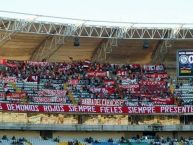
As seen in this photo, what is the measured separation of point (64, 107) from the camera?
48.1 m

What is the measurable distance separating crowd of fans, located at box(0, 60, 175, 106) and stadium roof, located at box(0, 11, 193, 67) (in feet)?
4.01

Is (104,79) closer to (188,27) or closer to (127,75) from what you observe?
(127,75)

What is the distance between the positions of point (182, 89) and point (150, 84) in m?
2.84

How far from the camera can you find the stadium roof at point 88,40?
51375 mm

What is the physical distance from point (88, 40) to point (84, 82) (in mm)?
4019

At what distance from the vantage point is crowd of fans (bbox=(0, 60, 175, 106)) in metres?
50.3

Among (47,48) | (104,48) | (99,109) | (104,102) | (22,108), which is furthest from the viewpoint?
(104,48)

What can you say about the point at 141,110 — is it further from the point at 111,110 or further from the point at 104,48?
the point at 104,48

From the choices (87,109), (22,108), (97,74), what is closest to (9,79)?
(22,108)

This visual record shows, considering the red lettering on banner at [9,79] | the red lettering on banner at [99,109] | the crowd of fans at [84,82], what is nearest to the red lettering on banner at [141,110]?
the red lettering on banner at [99,109]

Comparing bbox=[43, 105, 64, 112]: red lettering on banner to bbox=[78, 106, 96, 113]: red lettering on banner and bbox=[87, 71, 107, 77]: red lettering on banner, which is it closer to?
bbox=[78, 106, 96, 113]: red lettering on banner

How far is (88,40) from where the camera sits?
182 ft

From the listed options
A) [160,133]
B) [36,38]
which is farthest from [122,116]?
[36,38]

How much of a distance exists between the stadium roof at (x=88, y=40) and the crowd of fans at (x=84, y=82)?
4.01ft
